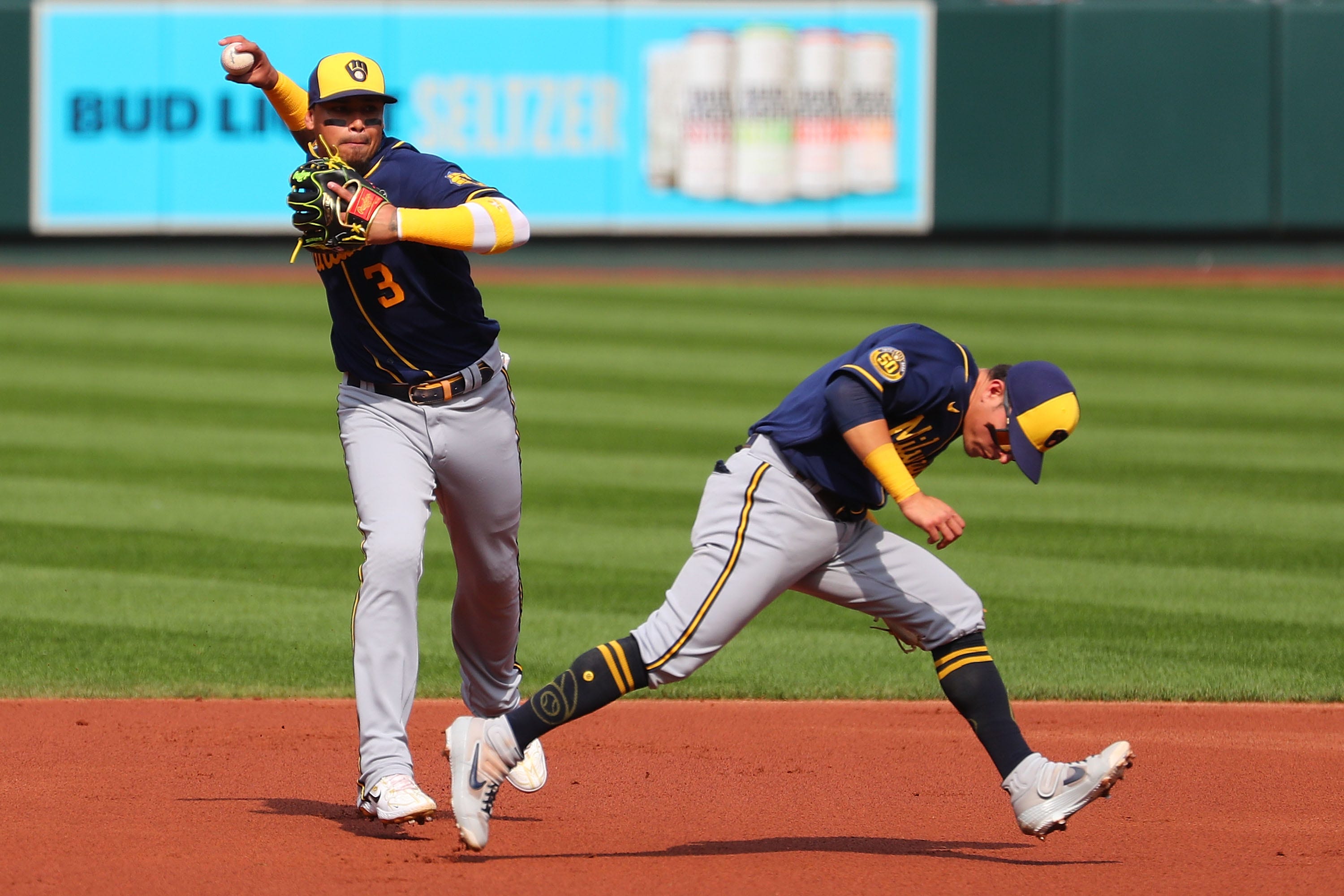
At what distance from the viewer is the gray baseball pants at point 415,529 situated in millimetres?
4914

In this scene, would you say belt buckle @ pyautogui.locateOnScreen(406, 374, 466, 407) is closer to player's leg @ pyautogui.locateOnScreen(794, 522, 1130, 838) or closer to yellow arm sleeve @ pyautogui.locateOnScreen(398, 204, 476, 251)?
yellow arm sleeve @ pyautogui.locateOnScreen(398, 204, 476, 251)

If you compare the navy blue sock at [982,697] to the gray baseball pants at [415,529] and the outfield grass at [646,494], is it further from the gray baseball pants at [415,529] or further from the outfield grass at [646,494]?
the outfield grass at [646,494]

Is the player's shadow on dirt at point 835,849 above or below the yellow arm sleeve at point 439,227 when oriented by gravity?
below

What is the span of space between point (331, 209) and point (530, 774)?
1.79 meters

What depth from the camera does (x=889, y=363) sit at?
460 cm

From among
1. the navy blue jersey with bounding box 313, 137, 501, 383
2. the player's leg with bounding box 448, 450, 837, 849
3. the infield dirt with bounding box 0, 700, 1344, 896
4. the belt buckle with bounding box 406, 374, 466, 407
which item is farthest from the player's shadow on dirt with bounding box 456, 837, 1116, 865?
the navy blue jersey with bounding box 313, 137, 501, 383

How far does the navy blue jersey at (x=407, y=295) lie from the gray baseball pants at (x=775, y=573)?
89 cm

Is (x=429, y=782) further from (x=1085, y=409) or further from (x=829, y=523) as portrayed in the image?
(x=1085, y=409)

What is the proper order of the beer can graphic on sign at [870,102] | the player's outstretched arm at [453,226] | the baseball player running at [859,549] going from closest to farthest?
the baseball player running at [859,549], the player's outstretched arm at [453,226], the beer can graphic on sign at [870,102]

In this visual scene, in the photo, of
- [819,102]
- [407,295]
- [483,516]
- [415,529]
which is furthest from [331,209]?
[819,102]

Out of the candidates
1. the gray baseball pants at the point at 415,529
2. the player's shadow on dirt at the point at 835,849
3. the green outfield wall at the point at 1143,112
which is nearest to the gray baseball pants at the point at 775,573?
the player's shadow on dirt at the point at 835,849

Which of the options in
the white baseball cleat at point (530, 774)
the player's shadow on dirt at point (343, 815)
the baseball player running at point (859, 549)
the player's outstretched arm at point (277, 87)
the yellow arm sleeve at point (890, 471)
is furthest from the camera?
the player's outstretched arm at point (277, 87)

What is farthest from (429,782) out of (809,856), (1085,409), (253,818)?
(1085,409)

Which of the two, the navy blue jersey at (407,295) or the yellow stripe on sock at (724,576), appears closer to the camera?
the yellow stripe on sock at (724,576)
